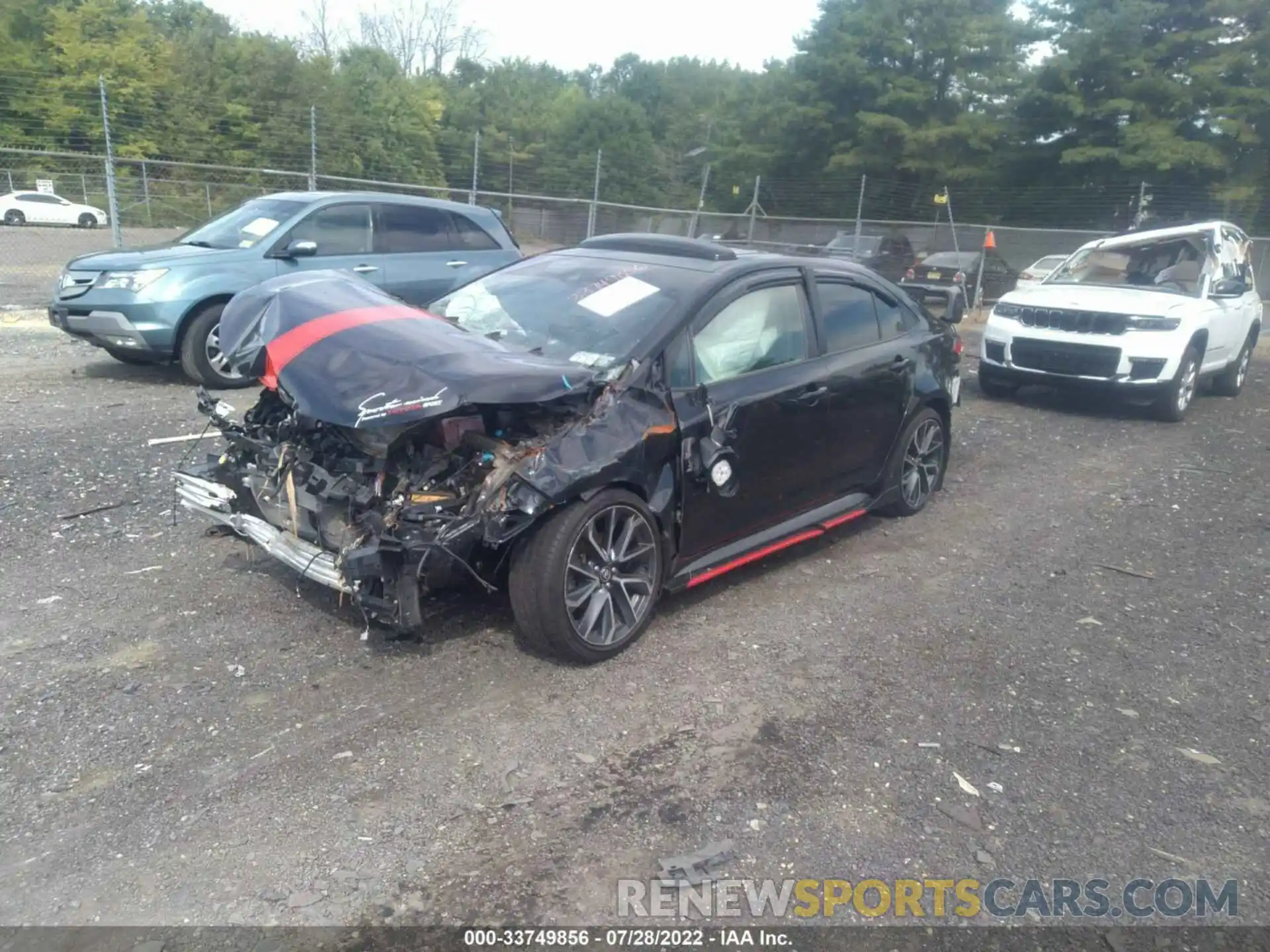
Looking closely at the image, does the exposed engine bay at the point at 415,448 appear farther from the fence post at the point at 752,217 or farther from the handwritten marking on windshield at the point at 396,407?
the fence post at the point at 752,217

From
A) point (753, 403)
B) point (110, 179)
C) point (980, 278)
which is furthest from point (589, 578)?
point (980, 278)

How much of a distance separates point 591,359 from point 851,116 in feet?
113

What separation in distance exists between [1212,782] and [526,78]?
Answer: 70.6 m

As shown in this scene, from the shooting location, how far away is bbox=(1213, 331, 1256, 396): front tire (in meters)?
11.3

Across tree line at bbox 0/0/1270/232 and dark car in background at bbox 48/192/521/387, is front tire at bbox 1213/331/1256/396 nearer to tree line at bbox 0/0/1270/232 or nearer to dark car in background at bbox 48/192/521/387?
dark car in background at bbox 48/192/521/387

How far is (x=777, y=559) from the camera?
567 cm

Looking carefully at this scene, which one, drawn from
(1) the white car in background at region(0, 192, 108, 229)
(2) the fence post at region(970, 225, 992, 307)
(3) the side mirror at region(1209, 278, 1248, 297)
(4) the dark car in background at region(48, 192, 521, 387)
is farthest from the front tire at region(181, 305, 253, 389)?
(1) the white car in background at region(0, 192, 108, 229)

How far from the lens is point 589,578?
4.19 meters

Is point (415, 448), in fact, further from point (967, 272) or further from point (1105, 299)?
point (967, 272)

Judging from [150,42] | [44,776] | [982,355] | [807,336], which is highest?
[150,42]

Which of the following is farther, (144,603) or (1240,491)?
(1240,491)

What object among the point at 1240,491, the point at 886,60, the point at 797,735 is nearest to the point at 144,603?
the point at 797,735

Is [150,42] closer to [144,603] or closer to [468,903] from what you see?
[144,603]

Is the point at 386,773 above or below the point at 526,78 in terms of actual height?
below
